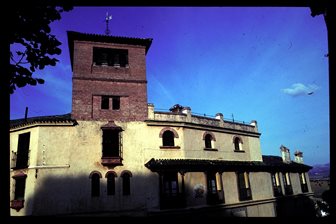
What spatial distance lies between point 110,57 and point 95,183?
11291 mm

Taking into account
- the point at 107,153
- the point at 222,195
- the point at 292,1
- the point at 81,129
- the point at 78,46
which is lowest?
the point at 222,195

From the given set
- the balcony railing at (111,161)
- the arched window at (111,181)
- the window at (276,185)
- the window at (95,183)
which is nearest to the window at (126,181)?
the arched window at (111,181)

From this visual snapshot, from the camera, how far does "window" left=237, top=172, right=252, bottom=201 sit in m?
26.8

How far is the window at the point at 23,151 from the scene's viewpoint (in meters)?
21.5

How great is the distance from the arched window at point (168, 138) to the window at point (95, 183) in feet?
20.5

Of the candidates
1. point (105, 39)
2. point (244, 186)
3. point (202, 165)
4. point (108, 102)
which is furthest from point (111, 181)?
point (244, 186)

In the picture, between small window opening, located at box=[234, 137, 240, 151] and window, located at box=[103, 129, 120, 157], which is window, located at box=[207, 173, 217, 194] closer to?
small window opening, located at box=[234, 137, 240, 151]

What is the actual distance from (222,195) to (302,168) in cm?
1677

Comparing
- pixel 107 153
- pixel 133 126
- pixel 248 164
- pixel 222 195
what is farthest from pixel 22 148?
pixel 248 164

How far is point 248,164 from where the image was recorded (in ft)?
91.3

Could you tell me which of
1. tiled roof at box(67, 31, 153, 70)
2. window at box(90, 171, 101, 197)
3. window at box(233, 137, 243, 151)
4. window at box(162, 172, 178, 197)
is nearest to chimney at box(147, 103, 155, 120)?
window at box(162, 172, 178, 197)

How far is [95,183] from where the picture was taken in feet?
69.7

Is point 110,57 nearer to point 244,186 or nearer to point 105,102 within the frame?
point 105,102
